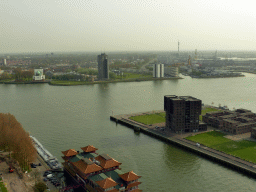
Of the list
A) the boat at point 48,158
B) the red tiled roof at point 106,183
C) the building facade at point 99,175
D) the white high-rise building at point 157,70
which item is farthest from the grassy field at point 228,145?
the white high-rise building at point 157,70

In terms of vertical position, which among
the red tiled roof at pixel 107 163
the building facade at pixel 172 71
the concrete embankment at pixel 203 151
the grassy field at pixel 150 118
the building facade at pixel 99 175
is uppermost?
the building facade at pixel 172 71

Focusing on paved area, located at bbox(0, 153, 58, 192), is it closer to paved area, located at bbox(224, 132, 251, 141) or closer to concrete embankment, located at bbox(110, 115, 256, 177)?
concrete embankment, located at bbox(110, 115, 256, 177)

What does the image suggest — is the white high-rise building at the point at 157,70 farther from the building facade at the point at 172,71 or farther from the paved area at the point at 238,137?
the paved area at the point at 238,137

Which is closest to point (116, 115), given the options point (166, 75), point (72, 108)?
point (72, 108)

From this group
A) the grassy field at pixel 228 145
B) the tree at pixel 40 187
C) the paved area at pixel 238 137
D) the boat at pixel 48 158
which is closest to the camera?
the tree at pixel 40 187

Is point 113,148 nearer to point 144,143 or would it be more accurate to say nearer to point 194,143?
point 144,143
